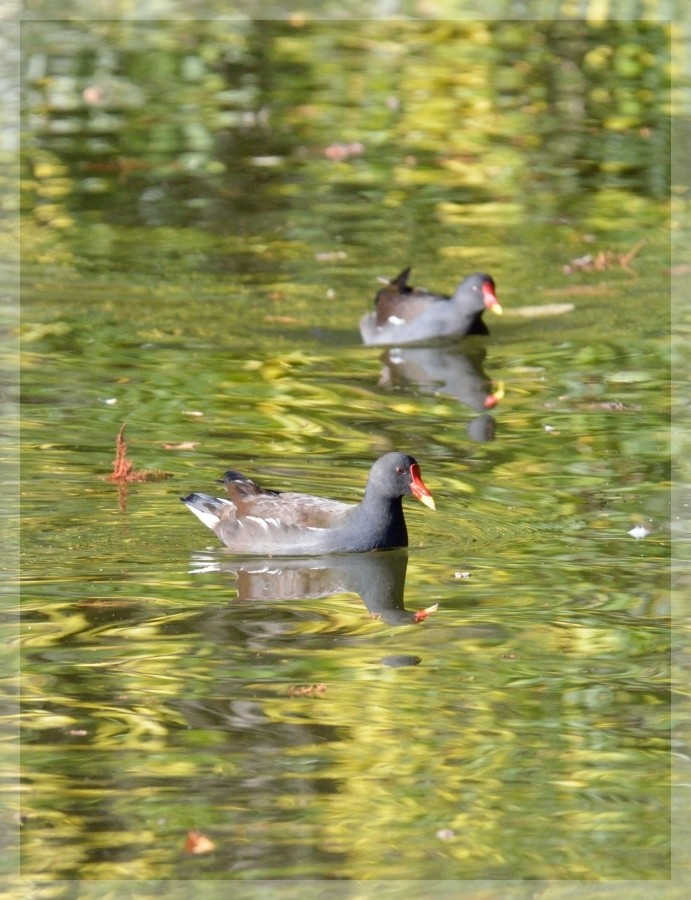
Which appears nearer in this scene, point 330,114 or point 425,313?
point 425,313

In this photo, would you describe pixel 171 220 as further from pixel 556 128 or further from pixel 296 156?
pixel 556 128

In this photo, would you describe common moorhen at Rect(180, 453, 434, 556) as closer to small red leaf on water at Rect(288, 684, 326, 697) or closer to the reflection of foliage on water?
small red leaf on water at Rect(288, 684, 326, 697)

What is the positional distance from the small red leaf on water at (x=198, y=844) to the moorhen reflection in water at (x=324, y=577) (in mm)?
2454

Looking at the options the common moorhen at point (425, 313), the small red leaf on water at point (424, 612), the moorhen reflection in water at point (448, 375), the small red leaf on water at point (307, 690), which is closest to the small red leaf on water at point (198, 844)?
the small red leaf on water at point (307, 690)

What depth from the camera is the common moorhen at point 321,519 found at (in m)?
9.70

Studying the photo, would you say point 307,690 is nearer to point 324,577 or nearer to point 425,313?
point 324,577

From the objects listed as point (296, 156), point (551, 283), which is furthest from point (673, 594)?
point (296, 156)

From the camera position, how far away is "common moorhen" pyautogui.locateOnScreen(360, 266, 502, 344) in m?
14.2

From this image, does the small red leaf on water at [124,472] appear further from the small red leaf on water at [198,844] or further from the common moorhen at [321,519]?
the small red leaf on water at [198,844]

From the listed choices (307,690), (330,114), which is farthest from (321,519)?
(330,114)

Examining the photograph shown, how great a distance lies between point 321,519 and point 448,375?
13.1ft

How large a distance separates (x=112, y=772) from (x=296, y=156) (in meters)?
12.1

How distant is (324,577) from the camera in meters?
9.55

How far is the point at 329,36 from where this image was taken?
22.1 metres
